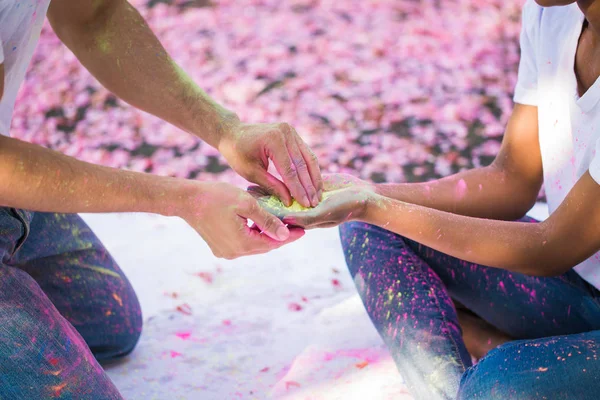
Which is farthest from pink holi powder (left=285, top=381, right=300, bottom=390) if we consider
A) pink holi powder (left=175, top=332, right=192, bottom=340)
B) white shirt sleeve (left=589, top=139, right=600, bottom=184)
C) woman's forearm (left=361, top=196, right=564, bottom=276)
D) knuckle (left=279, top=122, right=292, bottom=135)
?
white shirt sleeve (left=589, top=139, right=600, bottom=184)

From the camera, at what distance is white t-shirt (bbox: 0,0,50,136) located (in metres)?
1.33

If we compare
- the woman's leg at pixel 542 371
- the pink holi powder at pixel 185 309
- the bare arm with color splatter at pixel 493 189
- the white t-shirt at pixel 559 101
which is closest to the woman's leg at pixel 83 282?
the pink holi powder at pixel 185 309

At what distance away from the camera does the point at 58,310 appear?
1611 millimetres

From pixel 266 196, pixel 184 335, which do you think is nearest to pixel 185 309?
pixel 184 335

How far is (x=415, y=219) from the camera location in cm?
140

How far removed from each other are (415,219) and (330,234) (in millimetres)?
1189

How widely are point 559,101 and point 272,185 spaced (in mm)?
623

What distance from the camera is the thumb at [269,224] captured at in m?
1.39

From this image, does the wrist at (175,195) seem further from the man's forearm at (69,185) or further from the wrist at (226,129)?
the wrist at (226,129)

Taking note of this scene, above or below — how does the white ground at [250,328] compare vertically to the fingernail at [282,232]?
below

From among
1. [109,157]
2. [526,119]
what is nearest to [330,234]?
[526,119]

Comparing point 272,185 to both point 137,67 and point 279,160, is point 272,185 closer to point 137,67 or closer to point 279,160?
point 279,160

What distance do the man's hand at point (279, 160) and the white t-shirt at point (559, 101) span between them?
0.49m

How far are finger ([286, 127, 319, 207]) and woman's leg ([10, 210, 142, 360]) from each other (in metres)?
0.57
